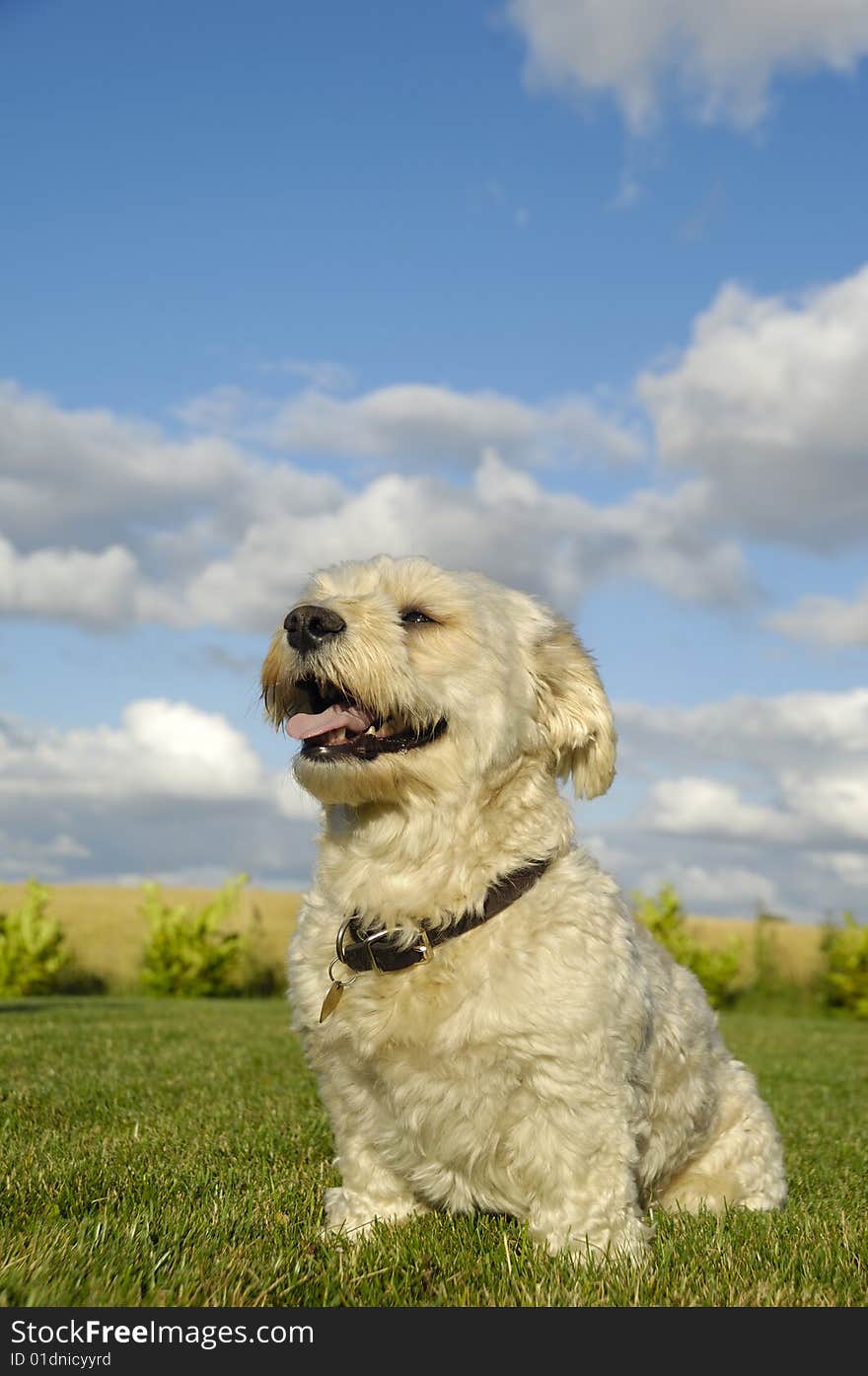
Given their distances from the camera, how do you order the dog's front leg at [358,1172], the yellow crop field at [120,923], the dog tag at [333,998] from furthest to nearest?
1. the yellow crop field at [120,923]
2. the dog's front leg at [358,1172]
3. the dog tag at [333,998]

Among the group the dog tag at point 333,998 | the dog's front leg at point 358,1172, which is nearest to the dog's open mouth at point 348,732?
the dog tag at point 333,998

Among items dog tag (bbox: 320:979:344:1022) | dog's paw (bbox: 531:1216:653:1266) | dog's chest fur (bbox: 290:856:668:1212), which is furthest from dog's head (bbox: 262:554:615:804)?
dog's paw (bbox: 531:1216:653:1266)

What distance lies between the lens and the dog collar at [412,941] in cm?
378

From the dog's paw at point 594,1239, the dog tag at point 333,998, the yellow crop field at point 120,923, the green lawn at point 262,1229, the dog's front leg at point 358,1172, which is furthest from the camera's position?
the yellow crop field at point 120,923

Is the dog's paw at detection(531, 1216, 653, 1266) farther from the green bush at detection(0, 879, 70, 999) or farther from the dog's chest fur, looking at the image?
the green bush at detection(0, 879, 70, 999)

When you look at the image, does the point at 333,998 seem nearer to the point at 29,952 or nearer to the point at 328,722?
the point at 328,722

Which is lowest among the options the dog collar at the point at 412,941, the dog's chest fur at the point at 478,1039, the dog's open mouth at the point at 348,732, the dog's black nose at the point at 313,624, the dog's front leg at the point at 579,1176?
the dog's front leg at the point at 579,1176

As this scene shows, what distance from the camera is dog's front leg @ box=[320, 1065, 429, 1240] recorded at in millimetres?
3988

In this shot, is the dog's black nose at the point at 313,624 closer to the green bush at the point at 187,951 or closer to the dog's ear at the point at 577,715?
the dog's ear at the point at 577,715

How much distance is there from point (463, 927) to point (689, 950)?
21.5 metres

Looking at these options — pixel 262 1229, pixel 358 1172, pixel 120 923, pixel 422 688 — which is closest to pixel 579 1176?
pixel 358 1172

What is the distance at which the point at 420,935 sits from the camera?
3783 mm
